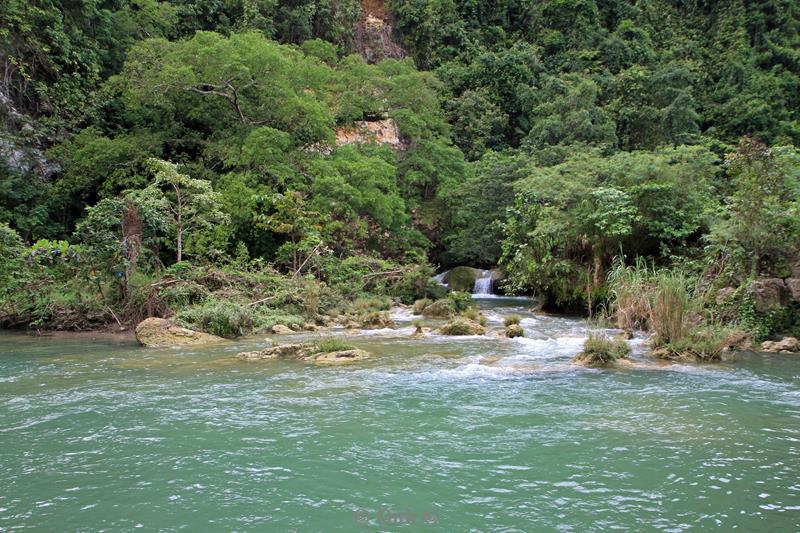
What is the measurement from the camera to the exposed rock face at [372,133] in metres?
27.3

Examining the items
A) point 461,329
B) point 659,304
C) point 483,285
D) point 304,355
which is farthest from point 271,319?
point 483,285

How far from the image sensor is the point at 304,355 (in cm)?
1009

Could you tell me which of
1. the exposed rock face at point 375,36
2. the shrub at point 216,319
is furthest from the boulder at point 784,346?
the exposed rock face at point 375,36

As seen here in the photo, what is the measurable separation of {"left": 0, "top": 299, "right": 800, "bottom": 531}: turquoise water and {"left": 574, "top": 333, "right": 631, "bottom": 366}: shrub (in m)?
0.46

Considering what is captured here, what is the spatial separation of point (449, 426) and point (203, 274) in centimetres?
1082

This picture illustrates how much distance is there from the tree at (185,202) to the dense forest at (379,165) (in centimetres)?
9

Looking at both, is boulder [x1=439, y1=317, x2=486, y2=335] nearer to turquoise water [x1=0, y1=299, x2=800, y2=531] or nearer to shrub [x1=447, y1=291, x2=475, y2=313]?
turquoise water [x1=0, y1=299, x2=800, y2=531]

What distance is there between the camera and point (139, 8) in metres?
28.8

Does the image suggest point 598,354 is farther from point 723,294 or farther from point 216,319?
point 216,319

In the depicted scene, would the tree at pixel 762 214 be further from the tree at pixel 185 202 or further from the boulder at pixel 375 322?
the tree at pixel 185 202

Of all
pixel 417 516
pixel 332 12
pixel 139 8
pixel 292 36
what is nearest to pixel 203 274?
pixel 417 516

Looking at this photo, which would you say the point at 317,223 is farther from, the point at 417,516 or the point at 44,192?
the point at 417,516

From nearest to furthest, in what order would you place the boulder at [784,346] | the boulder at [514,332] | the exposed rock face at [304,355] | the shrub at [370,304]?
the exposed rock face at [304,355] → the boulder at [784,346] → the boulder at [514,332] → the shrub at [370,304]

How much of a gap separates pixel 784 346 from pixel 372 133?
2026 cm
